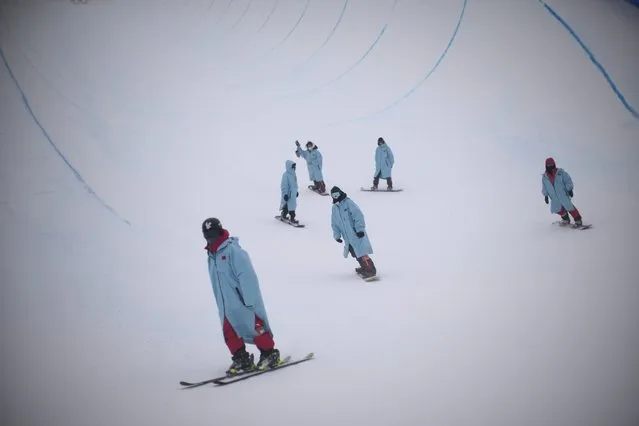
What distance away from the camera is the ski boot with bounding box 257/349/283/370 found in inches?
146

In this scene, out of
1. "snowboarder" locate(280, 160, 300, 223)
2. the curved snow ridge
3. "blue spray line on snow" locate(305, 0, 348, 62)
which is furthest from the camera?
"blue spray line on snow" locate(305, 0, 348, 62)

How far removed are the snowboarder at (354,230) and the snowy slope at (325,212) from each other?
0.28 m

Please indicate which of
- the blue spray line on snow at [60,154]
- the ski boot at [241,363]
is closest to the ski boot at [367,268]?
the ski boot at [241,363]

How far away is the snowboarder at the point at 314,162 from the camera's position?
10508 millimetres

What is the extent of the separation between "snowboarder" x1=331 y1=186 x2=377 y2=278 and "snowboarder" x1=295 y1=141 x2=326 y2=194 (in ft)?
13.9

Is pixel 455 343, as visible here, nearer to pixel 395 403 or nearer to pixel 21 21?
pixel 395 403

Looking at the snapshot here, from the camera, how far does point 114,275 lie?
6.26 m

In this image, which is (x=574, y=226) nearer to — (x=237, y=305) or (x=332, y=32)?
(x=237, y=305)

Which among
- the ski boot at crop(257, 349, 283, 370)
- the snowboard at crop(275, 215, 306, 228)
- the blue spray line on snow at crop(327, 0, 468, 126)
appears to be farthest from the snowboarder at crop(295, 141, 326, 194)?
the ski boot at crop(257, 349, 283, 370)

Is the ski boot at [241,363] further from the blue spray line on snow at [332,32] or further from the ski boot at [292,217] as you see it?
the blue spray line on snow at [332,32]

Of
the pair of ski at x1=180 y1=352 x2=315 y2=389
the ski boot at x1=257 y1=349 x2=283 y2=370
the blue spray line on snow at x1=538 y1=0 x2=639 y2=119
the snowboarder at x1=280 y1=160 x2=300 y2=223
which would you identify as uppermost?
the blue spray line on snow at x1=538 y1=0 x2=639 y2=119

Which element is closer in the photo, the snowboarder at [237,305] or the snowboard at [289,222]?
the snowboarder at [237,305]

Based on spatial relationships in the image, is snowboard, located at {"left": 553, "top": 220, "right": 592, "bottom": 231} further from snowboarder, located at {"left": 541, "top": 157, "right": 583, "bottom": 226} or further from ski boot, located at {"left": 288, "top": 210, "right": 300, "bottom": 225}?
ski boot, located at {"left": 288, "top": 210, "right": 300, "bottom": 225}

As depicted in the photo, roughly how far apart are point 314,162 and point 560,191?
4.91m
